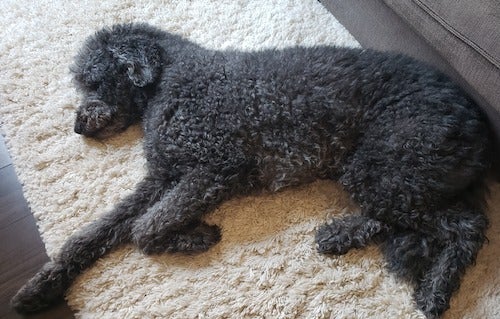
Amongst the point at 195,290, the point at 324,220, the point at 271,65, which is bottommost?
the point at 195,290

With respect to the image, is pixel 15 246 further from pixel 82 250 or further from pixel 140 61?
pixel 140 61

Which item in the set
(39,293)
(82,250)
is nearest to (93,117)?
(82,250)

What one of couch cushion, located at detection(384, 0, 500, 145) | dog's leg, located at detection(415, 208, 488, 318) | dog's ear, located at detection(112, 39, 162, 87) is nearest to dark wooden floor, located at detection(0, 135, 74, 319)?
dog's ear, located at detection(112, 39, 162, 87)

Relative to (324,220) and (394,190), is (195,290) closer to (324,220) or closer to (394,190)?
(324,220)

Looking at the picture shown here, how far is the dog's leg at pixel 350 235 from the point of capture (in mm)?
1665

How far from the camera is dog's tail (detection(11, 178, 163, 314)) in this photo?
1.58 meters

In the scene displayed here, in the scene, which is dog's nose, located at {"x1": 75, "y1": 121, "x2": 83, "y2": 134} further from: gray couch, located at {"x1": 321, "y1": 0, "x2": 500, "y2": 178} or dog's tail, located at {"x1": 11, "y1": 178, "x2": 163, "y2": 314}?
gray couch, located at {"x1": 321, "y1": 0, "x2": 500, "y2": 178}

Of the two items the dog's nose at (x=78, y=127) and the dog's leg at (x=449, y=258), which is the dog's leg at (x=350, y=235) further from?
the dog's nose at (x=78, y=127)

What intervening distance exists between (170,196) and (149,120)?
0.37 m

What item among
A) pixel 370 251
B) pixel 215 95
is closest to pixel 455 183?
pixel 370 251

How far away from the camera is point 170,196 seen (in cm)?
172

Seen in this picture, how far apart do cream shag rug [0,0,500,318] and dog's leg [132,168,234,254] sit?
0.05m

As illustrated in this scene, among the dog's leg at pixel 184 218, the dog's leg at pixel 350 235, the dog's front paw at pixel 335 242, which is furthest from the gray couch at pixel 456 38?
the dog's leg at pixel 184 218

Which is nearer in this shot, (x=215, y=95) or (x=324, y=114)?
(x=324, y=114)
